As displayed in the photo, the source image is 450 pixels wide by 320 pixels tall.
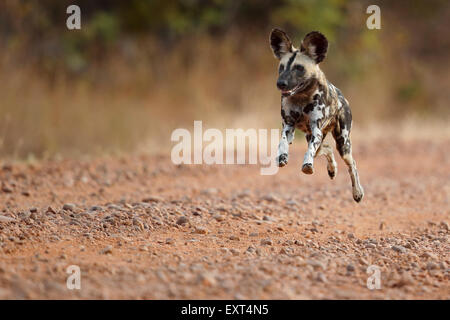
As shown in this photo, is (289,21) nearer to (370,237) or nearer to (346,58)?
(346,58)

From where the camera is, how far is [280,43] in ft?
14.4

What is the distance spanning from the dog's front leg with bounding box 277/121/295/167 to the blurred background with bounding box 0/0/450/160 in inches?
270

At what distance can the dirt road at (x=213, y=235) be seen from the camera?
3.98 metres

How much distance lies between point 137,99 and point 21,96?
2.84 m

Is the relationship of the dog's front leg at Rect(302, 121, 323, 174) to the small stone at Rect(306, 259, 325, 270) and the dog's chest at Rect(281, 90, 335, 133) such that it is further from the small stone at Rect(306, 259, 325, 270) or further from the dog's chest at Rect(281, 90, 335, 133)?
the small stone at Rect(306, 259, 325, 270)

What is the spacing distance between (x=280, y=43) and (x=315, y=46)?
0.80 feet

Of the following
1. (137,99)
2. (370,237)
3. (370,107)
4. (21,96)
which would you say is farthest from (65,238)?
(370,107)

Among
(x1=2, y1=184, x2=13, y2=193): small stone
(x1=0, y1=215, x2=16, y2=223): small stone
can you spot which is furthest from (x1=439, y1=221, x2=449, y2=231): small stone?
(x1=2, y1=184, x2=13, y2=193): small stone

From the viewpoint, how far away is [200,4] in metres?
16.0

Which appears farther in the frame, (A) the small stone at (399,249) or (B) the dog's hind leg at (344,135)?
(A) the small stone at (399,249)

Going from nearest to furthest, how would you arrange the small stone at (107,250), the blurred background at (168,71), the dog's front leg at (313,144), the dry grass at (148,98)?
the dog's front leg at (313,144), the small stone at (107,250), the dry grass at (148,98), the blurred background at (168,71)
